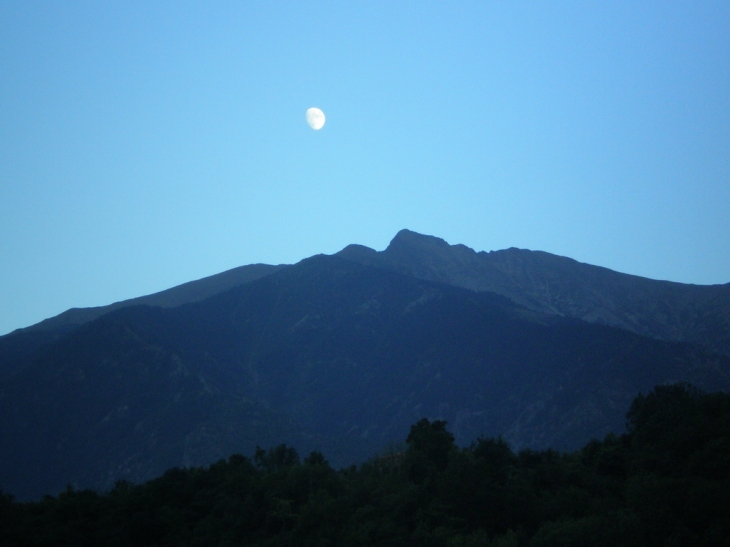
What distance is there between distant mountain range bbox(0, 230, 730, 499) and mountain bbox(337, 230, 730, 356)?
2.28 ft

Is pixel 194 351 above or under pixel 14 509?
above

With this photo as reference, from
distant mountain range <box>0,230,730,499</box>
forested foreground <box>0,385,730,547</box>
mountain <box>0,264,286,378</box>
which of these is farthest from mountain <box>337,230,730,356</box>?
forested foreground <box>0,385,730,547</box>

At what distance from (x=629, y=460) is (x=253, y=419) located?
242ft

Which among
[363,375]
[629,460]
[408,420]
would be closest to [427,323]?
[363,375]

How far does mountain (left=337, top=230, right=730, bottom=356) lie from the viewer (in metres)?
168

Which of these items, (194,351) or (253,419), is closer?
(253,419)

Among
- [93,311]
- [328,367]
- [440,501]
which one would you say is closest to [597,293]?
[328,367]

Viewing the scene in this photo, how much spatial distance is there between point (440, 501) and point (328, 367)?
107993 mm

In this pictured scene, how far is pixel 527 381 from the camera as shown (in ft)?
415

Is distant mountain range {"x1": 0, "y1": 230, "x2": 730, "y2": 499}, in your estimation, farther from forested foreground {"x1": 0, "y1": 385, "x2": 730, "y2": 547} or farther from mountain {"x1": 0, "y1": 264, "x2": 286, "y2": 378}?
forested foreground {"x1": 0, "y1": 385, "x2": 730, "y2": 547}

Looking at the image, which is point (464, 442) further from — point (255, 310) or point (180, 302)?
point (180, 302)

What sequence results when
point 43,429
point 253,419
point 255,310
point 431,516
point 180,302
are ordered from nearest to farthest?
point 431,516 < point 253,419 < point 43,429 < point 255,310 < point 180,302

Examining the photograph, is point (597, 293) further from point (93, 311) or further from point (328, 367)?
point (93, 311)

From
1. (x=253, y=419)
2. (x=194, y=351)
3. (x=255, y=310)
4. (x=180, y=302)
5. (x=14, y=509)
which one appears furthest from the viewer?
(x=180, y=302)
